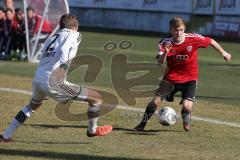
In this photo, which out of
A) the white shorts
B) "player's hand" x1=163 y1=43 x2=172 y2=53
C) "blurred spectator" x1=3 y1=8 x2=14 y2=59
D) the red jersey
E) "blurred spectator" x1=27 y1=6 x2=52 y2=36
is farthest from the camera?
"blurred spectator" x1=3 y1=8 x2=14 y2=59

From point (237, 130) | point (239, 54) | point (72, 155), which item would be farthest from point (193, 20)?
point (72, 155)

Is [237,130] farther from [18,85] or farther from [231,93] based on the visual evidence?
[18,85]

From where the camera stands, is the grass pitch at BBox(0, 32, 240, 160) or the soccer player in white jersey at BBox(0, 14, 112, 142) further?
the soccer player in white jersey at BBox(0, 14, 112, 142)

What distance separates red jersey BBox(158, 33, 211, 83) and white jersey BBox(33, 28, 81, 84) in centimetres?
234

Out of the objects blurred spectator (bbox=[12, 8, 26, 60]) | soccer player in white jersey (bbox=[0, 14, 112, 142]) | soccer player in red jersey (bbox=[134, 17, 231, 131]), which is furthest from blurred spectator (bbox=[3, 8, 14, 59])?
soccer player in white jersey (bbox=[0, 14, 112, 142])

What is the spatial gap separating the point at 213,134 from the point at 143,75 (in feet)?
27.4

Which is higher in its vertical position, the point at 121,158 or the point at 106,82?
the point at 121,158

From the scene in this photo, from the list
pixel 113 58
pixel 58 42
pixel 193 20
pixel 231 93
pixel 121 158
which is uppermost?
pixel 58 42

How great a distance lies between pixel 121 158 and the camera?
9.00 meters

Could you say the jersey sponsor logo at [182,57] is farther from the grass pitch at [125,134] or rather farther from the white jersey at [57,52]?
the white jersey at [57,52]

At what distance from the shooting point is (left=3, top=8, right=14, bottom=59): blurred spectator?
24500mm

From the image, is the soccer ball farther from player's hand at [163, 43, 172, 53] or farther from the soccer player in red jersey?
player's hand at [163, 43, 172, 53]

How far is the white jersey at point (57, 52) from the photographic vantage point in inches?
374

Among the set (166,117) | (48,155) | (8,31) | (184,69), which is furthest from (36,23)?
(48,155)
